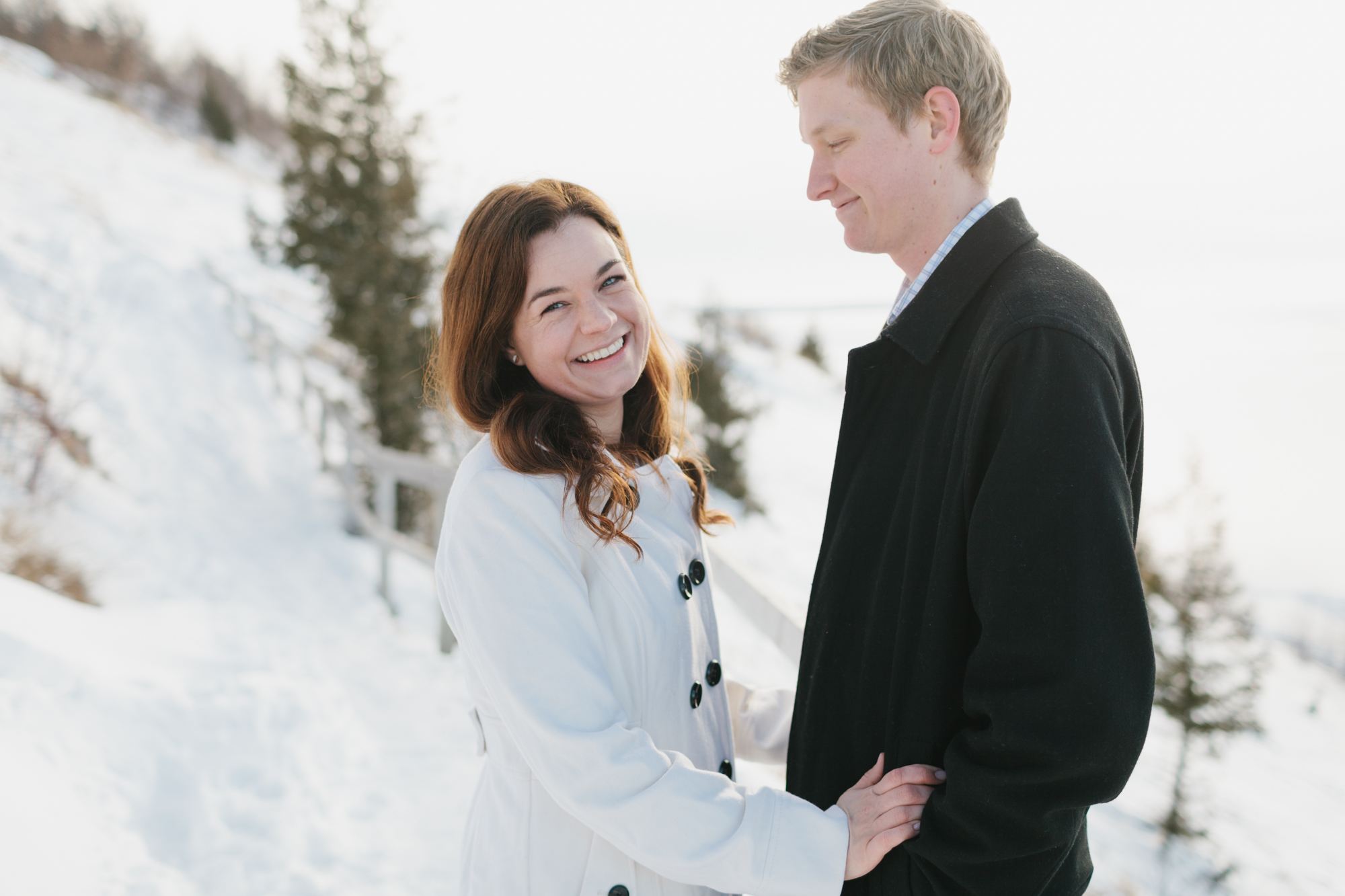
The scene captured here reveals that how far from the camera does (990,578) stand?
108 centimetres

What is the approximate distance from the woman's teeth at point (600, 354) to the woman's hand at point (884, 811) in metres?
0.92

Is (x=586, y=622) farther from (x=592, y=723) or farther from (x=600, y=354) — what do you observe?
(x=600, y=354)

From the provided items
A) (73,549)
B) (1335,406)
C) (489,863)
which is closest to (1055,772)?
(489,863)

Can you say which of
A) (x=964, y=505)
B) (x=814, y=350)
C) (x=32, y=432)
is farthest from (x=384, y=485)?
(x=814, y=350)

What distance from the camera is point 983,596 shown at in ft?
3.59

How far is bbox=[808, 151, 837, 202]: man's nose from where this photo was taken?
141 centimetres

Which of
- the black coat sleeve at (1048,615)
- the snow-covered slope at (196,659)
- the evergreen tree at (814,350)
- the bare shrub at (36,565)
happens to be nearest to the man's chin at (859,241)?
the black coat sleeve at (1048,615)

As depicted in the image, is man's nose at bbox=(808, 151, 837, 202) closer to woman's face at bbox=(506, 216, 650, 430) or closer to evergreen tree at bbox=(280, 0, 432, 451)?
woman's face at bbox=(506, 216, 650, 430)

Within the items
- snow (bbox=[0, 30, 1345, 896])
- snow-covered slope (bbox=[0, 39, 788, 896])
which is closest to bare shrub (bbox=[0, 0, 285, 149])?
snow (bbox=[0, 30, 1345, 896])

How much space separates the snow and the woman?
2.89 feet

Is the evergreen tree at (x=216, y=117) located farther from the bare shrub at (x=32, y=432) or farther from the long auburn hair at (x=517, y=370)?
the long auburn hair at (x=517, y=370)

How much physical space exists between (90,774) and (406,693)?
5.54 feet

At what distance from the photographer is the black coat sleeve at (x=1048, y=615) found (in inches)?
40.4

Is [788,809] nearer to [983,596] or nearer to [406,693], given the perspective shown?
[983,596]
